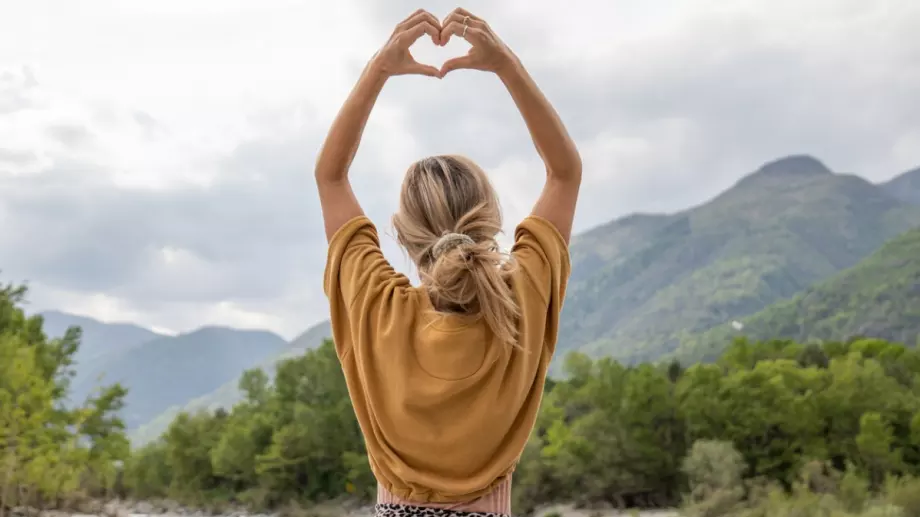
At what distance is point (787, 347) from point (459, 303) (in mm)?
27209

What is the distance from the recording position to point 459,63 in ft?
5.05

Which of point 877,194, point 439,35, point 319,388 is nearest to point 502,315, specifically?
point 439,35

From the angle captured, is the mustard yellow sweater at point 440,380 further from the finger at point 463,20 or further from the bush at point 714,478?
the bush at point 714,478

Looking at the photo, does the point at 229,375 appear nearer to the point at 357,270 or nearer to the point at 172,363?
the point at 172,363

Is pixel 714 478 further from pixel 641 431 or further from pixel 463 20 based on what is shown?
pixel 463 20

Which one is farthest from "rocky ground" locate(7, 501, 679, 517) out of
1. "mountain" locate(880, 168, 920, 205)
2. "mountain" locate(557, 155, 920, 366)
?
"mountain" locate(880, 168, 920, 205)

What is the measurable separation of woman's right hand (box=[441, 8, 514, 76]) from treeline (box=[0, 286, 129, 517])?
16.4 m

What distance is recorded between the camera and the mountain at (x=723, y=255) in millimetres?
93875

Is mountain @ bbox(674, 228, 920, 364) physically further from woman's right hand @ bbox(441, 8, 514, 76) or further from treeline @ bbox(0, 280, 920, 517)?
woman's right hand @ bbox(441, 8, 514, 76)

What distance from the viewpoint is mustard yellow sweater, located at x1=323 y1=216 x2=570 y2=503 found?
4.33ft

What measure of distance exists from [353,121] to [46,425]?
20222mm

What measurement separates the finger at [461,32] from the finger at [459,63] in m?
0.03

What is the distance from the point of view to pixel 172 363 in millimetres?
144625

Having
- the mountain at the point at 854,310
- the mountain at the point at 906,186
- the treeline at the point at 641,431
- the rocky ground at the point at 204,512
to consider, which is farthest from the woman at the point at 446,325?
the mountain at the point at 906,186
